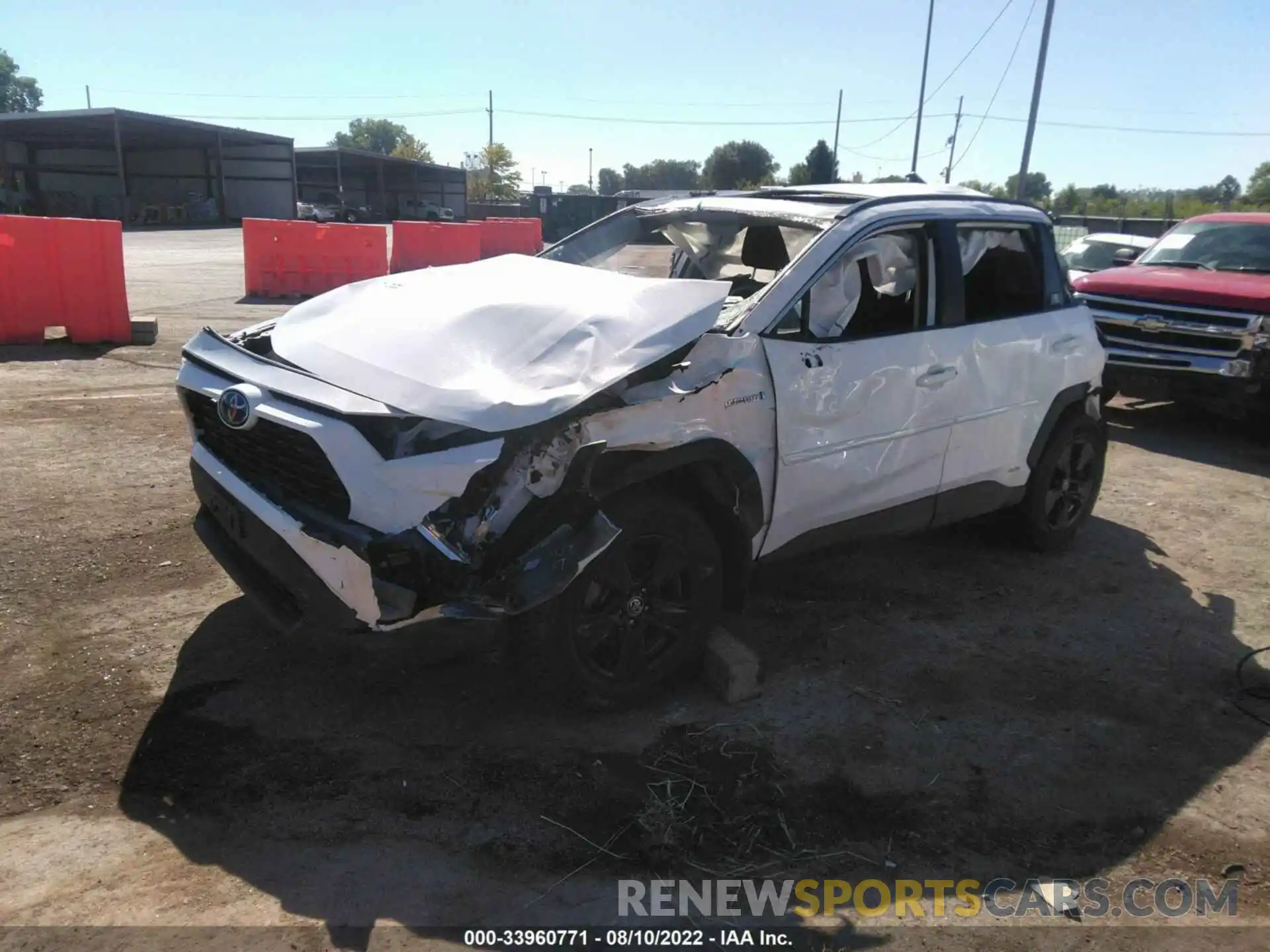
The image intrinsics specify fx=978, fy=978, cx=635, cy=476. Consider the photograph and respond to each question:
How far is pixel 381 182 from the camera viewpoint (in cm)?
5634

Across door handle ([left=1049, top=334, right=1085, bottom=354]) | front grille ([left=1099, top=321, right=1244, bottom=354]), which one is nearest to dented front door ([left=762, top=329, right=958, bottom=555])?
door handle ([left=1049, top=334, right=1085, bottom=354])

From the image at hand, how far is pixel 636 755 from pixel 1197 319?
749cm

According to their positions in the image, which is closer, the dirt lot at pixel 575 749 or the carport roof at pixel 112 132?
the dirt lot at pixel 575 749

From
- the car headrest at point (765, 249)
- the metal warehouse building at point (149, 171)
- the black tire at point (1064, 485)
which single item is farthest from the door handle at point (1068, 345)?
the metal warehouse building at point (149, 171)

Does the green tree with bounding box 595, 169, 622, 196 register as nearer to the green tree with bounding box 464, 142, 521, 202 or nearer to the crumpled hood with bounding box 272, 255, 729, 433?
the green tree with bounding box 464, 142, 521, 202

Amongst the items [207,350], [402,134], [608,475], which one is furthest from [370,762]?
[402,134]

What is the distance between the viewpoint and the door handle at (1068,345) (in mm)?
5295

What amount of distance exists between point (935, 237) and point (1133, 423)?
19.7ft

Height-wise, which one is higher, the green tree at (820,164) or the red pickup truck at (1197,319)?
the green tree at (820,164)

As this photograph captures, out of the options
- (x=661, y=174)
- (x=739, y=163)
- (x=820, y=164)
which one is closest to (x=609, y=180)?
(x=661, y=174)

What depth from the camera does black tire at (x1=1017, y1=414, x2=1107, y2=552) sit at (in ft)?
17.9

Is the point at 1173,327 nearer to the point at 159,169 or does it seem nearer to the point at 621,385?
the point at 621,385

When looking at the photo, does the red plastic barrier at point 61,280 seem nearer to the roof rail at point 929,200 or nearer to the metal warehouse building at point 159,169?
the roof rail at point 929,200

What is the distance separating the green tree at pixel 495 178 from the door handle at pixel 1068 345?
77.5m
